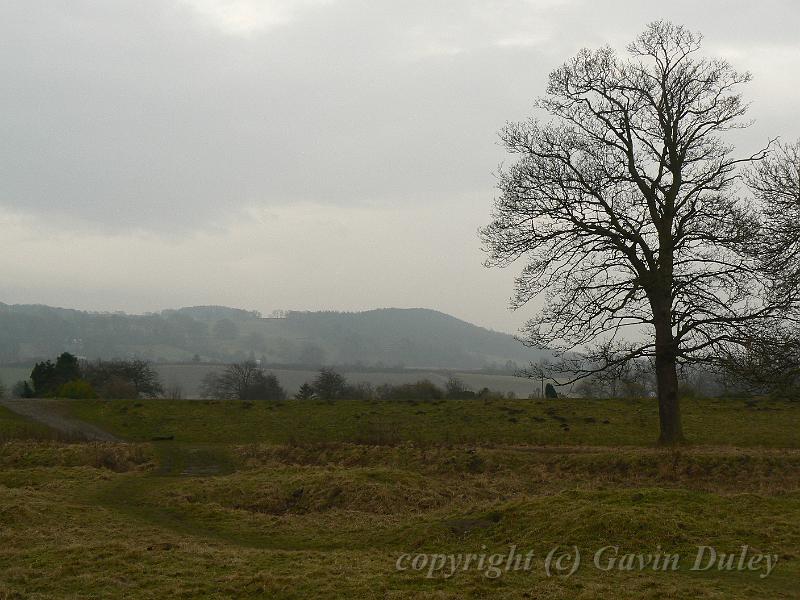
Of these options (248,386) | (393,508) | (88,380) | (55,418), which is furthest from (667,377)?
(248,386)

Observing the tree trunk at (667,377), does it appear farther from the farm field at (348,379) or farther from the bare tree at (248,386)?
the farm field at (348,379)

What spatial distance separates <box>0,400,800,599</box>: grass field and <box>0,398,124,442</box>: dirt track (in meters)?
2.28

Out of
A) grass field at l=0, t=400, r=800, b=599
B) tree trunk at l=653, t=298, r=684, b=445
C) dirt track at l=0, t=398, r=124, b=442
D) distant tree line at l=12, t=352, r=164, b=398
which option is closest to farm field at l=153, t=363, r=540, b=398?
distant tree line at l=12, t=352, r=164, b=398

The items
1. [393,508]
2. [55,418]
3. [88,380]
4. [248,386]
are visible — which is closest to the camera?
[393,508]

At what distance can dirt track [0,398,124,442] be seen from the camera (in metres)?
36.0

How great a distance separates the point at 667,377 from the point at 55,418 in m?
33.1

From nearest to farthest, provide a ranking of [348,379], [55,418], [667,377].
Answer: [667,377] → [55,418] → [348,379]

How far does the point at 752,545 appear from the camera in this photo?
12.1 metres

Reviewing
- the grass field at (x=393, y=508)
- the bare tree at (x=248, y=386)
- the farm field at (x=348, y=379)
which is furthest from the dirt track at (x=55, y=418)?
the farm field at (x=348, y=379)

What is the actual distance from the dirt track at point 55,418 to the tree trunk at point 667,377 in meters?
25.4

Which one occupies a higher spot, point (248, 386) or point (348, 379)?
point (348, 379)

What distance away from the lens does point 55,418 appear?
40.5 m

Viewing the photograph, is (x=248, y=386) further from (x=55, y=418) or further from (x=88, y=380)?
(x=55, y=418)

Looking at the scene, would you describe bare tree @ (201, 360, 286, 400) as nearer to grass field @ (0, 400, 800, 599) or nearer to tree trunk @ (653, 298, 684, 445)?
grass field @ (0, 400, 800, 599)
